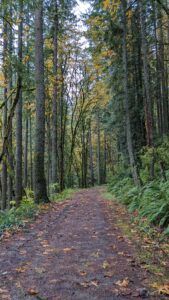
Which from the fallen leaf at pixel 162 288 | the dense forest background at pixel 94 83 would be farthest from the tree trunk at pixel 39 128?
the fallen leaf at pixel 162 288

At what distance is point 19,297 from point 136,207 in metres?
6.30

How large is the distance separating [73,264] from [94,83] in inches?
847

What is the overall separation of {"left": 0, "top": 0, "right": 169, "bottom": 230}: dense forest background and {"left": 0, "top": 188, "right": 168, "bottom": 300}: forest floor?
155 centimetres

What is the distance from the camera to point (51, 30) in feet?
57.0

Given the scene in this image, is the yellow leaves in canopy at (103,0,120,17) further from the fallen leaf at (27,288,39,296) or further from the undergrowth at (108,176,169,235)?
the fallen leaf at (27,288,39,296)

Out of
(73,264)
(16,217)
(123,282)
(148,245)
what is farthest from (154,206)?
(123,282)

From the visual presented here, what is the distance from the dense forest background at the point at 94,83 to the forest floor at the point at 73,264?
1.55 metres

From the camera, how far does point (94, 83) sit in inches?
973

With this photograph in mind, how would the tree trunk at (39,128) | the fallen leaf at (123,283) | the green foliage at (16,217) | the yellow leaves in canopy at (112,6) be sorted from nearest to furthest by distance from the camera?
the fallen leaf at (123,283) < the green foliage at (16,217) < the tree trunk at (39,128) < the yellow leaves in canopy at (112,6)

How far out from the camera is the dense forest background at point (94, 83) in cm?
Result: 955

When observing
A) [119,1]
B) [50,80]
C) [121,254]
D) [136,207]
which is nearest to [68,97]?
[50,80]

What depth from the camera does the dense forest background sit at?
9555 mm

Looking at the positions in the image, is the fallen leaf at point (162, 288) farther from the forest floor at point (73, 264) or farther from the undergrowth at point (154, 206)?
the undergrowth at point (154, 206)

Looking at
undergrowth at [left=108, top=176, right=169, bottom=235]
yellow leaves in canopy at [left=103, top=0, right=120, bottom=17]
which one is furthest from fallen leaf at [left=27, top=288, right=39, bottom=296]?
yellow leaves in canopy at [left=103, top=0, right=120, bottom=17]
